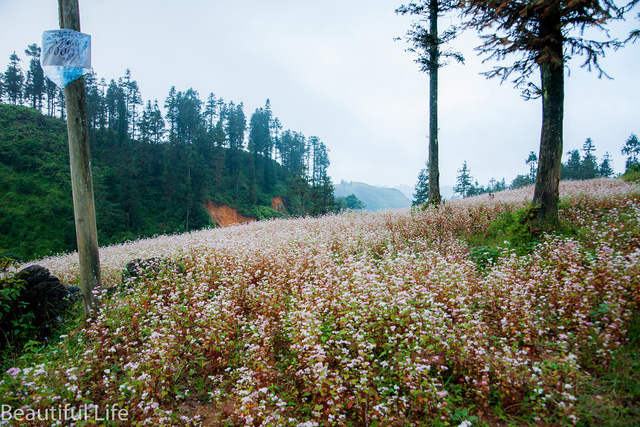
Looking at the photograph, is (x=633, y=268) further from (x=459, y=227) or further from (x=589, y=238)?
(x=459, y=227)

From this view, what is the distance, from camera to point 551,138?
287 inches

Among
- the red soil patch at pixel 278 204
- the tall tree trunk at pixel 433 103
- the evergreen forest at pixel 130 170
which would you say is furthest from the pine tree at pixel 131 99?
the tall tree trunk at pixel 433 103

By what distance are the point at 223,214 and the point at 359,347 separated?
5309 centimetres

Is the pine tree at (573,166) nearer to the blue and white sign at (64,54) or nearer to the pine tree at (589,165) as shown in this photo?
the pine tree at (589,165)

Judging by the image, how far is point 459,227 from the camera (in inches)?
343

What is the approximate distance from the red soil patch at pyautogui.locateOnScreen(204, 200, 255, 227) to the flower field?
4695 centimetres

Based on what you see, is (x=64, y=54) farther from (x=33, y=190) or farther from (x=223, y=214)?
(x=223, y=214)

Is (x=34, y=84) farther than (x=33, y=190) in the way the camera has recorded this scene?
Yes

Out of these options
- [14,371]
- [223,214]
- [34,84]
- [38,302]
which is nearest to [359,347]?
[14,371]

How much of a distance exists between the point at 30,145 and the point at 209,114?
38.4 meters

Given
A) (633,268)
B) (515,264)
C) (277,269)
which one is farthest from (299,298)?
(633,268)

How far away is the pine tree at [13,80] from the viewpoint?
57188 mm

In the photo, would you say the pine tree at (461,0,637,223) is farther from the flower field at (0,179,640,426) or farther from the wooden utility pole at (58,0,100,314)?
the wooden utility pole at (58,0,100,314)

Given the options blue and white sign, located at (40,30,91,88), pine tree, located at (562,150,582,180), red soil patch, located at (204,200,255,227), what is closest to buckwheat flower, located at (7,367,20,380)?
blue and white sign, located at (40,30,91,88)
